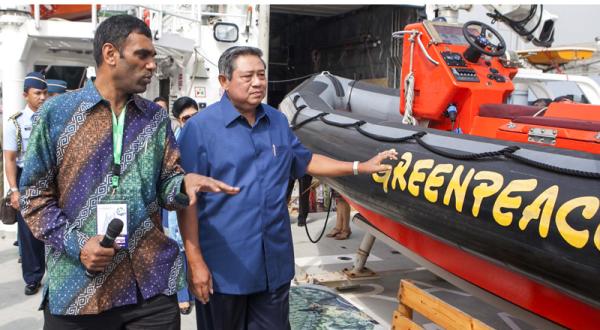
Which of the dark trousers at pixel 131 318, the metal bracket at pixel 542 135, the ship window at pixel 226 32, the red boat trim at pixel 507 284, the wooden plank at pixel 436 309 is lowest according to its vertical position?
the wooden plank at pixel 436 309

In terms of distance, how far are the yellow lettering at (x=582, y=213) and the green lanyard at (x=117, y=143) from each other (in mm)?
1431

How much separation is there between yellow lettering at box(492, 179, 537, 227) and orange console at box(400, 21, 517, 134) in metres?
1.30

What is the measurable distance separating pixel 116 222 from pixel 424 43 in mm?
→ 2803

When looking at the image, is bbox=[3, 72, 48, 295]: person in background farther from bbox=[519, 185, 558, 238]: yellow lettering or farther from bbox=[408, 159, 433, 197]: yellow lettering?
bbox=[519, 185, 558, 238]: yellow lettering

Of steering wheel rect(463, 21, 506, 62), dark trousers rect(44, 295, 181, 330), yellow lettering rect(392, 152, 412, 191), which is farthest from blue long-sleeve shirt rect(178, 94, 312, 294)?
steering wheel rect(463, 21, 506, 62)

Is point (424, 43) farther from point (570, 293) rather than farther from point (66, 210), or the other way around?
point (66, 210)

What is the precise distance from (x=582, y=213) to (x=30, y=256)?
337 cm

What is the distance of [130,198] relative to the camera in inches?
58.8

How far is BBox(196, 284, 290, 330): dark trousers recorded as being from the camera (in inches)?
76.2

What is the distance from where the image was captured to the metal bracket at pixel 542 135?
7.93ft

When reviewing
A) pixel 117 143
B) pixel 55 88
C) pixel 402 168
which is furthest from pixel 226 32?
pixel 117 143

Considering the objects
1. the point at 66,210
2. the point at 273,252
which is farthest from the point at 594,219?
the point at 66,210

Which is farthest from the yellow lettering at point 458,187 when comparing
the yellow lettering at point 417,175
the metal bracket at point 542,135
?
the metal bracket at point 542,135

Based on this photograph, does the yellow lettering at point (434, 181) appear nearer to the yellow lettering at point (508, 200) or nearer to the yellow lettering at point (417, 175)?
the yellow lettering at point (417, 175)
